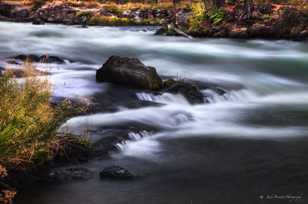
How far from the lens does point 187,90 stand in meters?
15.2

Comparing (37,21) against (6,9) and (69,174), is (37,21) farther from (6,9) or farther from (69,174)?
(69,174)

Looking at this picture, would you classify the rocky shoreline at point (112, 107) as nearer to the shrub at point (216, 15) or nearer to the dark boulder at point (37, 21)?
the shrub at point (216, 15)

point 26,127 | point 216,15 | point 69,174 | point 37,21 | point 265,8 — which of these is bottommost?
point 37,21

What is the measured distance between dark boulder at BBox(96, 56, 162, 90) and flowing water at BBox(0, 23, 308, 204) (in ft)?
1.63

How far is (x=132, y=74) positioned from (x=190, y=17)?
20892 mm

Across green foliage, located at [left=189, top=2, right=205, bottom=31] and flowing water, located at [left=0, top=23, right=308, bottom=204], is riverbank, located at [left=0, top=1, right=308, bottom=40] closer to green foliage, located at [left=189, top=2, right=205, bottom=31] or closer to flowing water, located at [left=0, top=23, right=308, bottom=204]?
green foliage, located at [left=189, top=2, right=205, bottom=31]

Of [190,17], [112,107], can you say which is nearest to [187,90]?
[112,107]

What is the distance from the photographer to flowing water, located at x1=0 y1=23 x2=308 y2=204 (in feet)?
27.3

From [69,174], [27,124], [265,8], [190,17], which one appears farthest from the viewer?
[190,17]

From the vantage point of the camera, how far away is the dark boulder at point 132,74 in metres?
15.1

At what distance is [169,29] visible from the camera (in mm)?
33219

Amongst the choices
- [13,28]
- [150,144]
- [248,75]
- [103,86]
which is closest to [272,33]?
[248,75]

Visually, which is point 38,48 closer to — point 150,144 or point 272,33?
point 272,33

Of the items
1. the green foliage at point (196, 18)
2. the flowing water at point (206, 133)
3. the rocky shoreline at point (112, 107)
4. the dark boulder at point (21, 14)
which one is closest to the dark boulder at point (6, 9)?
the dark boulder at point (21, 14)
